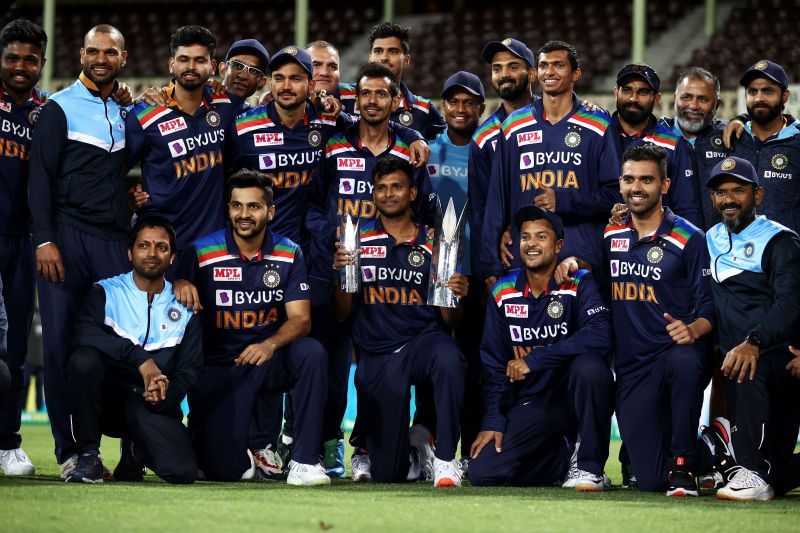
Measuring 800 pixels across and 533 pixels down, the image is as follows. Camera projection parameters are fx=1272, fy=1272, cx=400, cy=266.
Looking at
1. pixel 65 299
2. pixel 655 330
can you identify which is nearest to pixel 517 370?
pixel 655 330

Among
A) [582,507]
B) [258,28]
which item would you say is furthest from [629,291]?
[258,28]

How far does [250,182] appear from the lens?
7.35 m

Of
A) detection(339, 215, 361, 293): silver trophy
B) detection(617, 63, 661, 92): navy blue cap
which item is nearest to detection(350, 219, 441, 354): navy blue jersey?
detection(339, 215, 361, 293): silver trophy

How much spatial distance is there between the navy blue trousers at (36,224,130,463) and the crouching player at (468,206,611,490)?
2.28 m

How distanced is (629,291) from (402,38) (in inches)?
103

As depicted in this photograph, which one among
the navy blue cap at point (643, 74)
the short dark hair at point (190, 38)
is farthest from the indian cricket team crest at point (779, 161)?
the short dark hair at point (190, 38)

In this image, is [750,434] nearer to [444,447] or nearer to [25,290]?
[444,447]

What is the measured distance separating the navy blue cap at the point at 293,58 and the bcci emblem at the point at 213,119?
18.1 inches

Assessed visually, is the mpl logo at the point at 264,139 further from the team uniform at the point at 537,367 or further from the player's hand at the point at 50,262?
the team uniform at the point at 537,367

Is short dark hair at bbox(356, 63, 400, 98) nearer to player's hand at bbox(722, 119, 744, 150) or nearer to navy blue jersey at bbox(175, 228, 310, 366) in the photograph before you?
navy blue jersey at bbox(175, 228, 310, 366)

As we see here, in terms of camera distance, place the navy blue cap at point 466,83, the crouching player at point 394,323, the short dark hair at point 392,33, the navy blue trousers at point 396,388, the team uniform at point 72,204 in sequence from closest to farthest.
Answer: the team uniform at point 72,204, the navy blue trousers at point 396,388, the crouching player at point 394,323, the navy blue cap at point 466,83, the short dark hair at point 392,33

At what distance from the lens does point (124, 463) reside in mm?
7168

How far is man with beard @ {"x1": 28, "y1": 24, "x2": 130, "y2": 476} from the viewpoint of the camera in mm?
7262

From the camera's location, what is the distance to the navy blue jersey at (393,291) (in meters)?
7.79
